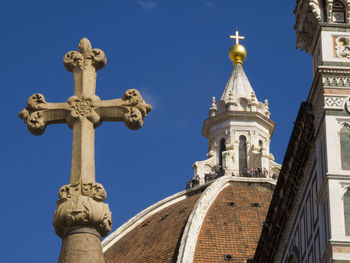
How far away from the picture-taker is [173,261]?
216ft

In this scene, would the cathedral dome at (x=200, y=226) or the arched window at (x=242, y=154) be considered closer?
the cathedral dome at (x=200, y=226)

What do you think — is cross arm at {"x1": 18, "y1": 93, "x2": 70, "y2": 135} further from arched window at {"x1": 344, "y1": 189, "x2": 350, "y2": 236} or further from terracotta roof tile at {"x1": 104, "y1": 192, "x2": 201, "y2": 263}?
terracotta roof tile at {"x1": 104, "y1": 192, "x2": 201, "y2": 263}

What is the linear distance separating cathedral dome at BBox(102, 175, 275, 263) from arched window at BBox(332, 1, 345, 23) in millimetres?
43634

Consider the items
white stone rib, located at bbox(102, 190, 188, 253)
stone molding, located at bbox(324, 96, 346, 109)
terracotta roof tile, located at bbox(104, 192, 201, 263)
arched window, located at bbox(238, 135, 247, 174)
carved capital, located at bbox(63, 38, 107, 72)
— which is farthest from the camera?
white stone rib, located at bbox(102, 190, 188, 253)

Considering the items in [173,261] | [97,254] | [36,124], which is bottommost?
[97,254]

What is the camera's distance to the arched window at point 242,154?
240 feet

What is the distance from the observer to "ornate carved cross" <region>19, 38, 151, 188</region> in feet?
39.0

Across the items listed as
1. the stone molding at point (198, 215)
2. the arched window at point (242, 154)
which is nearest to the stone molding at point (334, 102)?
the stone molding at point (198, 215)

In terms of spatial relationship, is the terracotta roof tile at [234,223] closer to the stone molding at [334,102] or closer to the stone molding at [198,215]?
the stone molding at [198,215]


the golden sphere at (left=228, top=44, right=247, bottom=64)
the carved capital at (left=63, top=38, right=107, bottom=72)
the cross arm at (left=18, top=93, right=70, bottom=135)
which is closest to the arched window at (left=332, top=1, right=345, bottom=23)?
the carved capital at (left=63, top=38, right=107, bottom=72)

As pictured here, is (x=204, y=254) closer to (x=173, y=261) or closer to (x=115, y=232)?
(x=173, y=261)

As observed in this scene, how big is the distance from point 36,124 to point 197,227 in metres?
55.8

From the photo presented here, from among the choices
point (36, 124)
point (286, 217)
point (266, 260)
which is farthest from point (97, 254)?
point (266, 260)

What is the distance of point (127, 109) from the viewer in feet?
39.9
